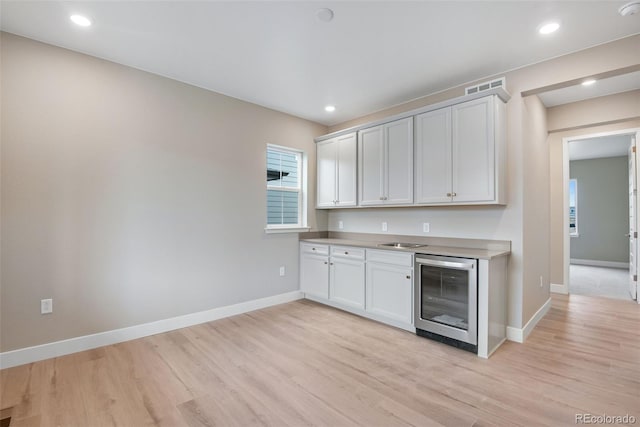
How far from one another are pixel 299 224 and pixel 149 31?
301 centimetres

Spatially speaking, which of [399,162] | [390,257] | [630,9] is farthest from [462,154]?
[630,9]

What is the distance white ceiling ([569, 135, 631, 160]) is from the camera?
5730 mm

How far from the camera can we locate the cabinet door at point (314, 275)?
13.8 ft

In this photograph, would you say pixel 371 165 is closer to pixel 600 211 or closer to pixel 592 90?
pixel 592 90

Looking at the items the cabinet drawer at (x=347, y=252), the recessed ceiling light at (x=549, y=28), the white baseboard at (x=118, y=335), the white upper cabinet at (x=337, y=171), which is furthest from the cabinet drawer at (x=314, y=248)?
the recessed ceiling light at (x=549, y=28)

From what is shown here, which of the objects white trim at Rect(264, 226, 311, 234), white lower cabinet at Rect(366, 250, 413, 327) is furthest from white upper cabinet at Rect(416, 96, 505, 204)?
white trim at Rect(264, 226, 311, 234)

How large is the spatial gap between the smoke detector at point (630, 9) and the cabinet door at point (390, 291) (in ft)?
8.57

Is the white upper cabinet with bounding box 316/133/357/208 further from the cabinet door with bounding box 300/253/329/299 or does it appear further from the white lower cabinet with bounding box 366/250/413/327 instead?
the white lower cabinet with bounding box 366/250/413/327

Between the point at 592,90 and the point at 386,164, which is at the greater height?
the point at 592,90

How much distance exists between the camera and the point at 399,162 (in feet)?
12.2

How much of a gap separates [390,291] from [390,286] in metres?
0.06

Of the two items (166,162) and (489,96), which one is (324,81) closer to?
(489,96)

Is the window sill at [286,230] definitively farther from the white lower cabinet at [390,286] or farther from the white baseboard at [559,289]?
the white baseboard at [559,289]

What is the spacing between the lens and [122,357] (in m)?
2.69
